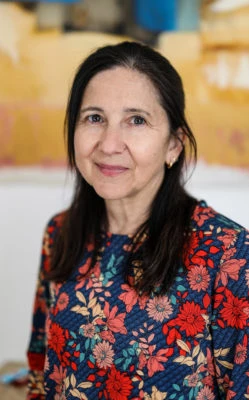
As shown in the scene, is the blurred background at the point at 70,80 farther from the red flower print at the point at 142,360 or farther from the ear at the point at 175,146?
the red flower print at the point at 142,360

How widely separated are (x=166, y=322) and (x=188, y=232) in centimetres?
22

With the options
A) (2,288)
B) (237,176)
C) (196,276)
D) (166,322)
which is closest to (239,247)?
(196,276)

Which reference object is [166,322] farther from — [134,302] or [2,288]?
[2,288]

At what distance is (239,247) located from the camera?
118 centimetres

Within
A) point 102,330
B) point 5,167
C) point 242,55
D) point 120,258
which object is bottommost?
point 102,330

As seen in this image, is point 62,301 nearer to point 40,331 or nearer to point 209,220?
point 40,331

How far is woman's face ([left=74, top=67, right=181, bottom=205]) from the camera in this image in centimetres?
121

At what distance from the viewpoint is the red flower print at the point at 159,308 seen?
122 cm

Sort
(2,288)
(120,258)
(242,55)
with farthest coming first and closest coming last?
(2,288) → (242,55) → (120,258)

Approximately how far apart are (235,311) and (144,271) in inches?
9.2

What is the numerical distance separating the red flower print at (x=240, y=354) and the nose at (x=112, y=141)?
1.65 ft

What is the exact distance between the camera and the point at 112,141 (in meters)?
1.21

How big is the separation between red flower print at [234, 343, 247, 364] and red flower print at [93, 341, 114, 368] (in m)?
0.29

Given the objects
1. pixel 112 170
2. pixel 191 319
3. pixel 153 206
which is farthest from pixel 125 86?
pixel 191 319
